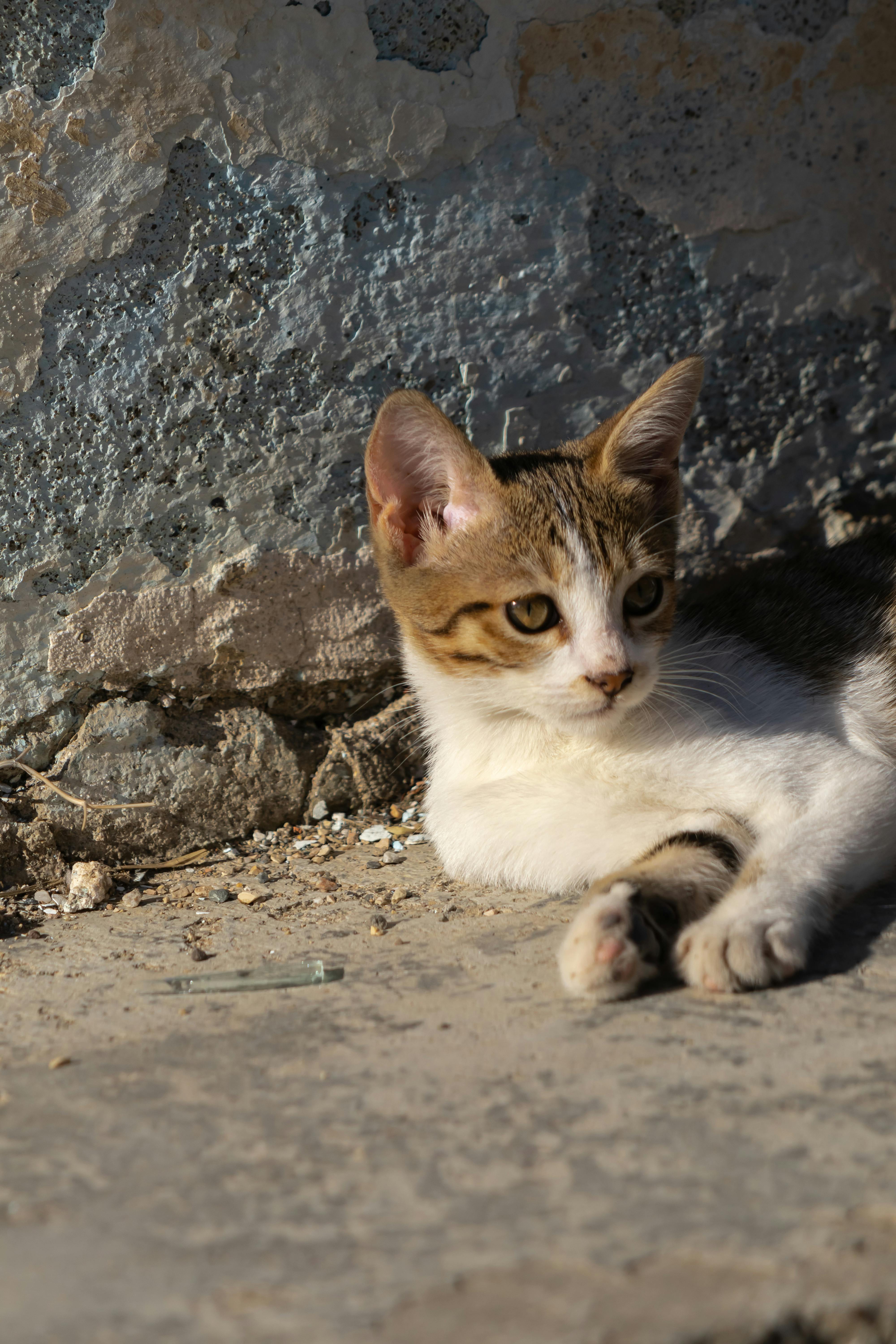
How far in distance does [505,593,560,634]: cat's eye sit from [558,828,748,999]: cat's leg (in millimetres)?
530

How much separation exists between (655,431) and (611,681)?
697mm

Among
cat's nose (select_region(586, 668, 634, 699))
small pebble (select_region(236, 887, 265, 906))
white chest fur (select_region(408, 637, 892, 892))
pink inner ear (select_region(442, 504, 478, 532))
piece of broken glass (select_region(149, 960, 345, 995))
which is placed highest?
pink inner ear (select_region(442, 504, 478, 532))

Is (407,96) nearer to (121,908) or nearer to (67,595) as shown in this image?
(67,595)

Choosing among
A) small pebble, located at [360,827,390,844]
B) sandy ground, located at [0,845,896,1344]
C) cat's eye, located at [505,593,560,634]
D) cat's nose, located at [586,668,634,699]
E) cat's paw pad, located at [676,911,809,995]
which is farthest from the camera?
small pebble, located at [360,827,390,844]

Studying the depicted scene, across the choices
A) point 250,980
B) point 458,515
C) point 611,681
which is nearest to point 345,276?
point 458,515

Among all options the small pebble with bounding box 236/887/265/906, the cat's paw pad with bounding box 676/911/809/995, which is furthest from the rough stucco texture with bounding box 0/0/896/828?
the cat's paw pad with bounding box 676/911/809/995

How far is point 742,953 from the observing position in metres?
1.66

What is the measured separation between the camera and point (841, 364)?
2904mm

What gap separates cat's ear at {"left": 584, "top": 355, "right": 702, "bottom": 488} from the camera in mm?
2299

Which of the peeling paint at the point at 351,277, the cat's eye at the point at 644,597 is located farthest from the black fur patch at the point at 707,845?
the peeling paint at the point at 351,277

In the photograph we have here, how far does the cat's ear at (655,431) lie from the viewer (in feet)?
7.54

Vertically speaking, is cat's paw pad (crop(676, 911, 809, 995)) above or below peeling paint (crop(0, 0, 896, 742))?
below

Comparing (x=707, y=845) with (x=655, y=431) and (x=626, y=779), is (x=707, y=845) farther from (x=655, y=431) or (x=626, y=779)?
(x=655, y=431)

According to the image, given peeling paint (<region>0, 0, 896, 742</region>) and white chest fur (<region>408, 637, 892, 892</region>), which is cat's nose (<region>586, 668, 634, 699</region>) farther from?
peeling paint (<region>0, 0, 896, 742</region>)
